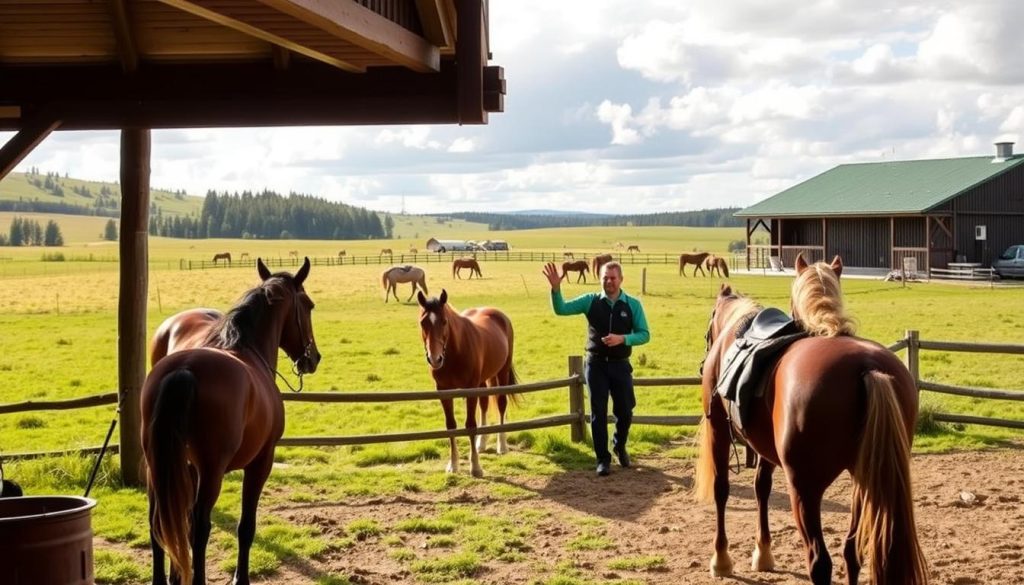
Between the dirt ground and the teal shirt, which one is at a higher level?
the teal shirt

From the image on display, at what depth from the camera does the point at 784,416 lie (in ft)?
17.6

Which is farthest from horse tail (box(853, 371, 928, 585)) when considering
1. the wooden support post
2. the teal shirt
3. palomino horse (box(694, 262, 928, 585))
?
the wooden support post

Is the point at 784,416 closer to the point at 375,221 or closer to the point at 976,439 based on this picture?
the point at 976,439

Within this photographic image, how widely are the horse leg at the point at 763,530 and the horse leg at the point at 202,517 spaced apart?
3469mm

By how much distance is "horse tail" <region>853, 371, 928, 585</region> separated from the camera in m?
4.91

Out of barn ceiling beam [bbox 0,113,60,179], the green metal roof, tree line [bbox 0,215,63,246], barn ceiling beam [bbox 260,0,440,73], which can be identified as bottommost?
barn ceiling beam [bbox 0,113,60,179]

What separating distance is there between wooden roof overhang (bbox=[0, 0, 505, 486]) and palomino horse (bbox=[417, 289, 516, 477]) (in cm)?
319

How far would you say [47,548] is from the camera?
4.41 m

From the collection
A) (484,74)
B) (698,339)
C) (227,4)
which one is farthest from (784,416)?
(698,339)

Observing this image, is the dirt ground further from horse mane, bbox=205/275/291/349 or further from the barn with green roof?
the barn with green roof

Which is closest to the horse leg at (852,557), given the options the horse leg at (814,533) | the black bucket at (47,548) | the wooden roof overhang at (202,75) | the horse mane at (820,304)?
the horse leg at (814,533)

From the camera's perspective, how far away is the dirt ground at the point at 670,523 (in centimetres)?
683

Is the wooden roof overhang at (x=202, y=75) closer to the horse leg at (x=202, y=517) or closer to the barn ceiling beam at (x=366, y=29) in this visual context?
the barn ceiling beam at (x=366, y=29)

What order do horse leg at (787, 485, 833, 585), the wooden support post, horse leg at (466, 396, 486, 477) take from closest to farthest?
horse leg at (787, 485, 833, 585) → the wooden support post → horse leg at (466, 396, 486, 477)
